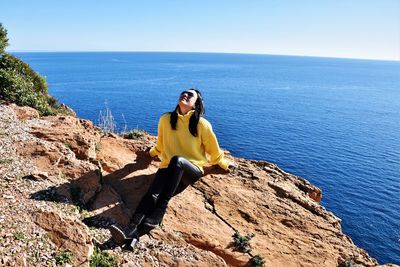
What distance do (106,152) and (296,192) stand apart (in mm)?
7117

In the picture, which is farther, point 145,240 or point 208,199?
point 208,199

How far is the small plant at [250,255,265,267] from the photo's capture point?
29.4 feet

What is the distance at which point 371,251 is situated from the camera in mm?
33406

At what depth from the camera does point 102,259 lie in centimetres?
752

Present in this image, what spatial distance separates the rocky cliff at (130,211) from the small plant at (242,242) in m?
0.03

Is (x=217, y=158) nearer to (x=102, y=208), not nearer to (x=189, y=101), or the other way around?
(x=189, y=101)

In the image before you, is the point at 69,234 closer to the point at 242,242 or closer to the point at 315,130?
the point at 242,242

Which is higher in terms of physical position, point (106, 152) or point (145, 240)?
point (106, 152)

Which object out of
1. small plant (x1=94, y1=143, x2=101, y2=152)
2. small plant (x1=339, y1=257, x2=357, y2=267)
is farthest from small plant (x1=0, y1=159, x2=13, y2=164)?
small plant (x1=339, y1=257, x2=357, y2=267)

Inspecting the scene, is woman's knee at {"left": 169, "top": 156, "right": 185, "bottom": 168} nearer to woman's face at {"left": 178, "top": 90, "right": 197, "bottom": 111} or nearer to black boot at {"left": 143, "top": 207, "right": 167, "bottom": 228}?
black boot at {"left": 143, "top": 207, "right": 167, "bottom": 228}

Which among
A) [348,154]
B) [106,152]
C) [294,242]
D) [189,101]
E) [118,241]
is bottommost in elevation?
[348,154]

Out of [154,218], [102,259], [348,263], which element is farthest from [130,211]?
[348,263]

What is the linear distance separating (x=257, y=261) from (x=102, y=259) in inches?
155

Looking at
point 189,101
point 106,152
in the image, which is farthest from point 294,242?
point 106,152
